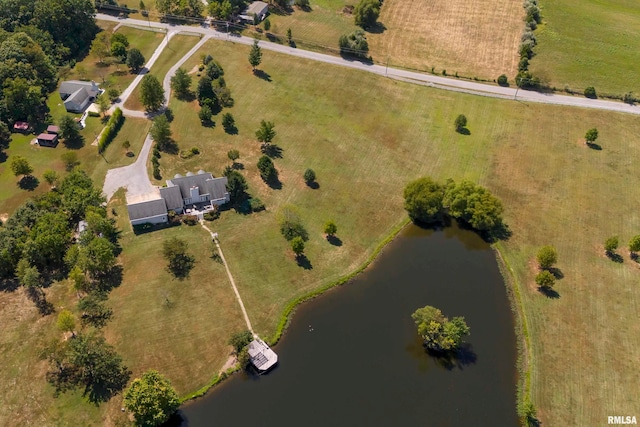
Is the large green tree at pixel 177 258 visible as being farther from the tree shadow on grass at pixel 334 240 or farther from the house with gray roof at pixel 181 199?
the tree shadow on grass at pixel 334 240

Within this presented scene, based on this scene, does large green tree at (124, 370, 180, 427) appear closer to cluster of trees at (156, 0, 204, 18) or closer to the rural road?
the rural road

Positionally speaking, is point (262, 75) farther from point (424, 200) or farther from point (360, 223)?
point (424, 200)

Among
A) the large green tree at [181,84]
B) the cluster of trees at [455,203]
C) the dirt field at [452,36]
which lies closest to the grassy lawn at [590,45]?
the dirt field at [452,36]

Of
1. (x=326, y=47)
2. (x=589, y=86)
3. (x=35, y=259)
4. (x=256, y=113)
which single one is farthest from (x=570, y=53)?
(x=35, y=259)

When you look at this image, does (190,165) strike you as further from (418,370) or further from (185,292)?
(418,370)

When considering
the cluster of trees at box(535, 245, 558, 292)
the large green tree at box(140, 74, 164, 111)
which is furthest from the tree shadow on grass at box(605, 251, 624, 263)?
the large green tree at box(140, 74, 164, 111)

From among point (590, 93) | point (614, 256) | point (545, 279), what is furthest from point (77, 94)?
point (590, 93)
